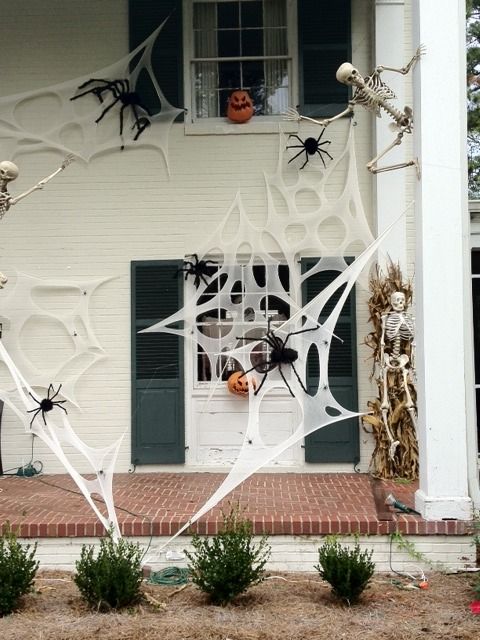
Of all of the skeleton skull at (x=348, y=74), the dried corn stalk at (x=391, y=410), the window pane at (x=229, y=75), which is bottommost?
the dried corn stalk at (x=391, y=410)

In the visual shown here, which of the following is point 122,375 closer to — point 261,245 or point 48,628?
point 261,245

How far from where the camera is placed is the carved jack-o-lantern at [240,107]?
7848 millimetres

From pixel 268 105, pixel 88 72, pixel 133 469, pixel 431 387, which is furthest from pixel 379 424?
pixel 88 72

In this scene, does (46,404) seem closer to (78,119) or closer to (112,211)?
(112,211)

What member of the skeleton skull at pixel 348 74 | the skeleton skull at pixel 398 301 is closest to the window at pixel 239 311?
the skeleton skull at pixel 398 301

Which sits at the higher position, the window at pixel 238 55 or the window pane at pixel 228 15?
the window pane at pixel 228 15

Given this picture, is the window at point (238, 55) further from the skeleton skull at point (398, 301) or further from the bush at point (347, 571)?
the bush at point (347, 571)

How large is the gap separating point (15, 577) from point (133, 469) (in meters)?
3.18

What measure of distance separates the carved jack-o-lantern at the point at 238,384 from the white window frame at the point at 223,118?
108 inches

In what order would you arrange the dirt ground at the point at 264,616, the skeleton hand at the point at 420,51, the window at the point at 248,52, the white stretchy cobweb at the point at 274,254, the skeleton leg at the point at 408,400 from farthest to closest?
the window at the point at 248,52
the white stretchy cobweb at the point at 274,254
the skeleton leg at the point at 408,400
the skeleton hand at the point at 420,51
the dirt ground at the point at 264,616

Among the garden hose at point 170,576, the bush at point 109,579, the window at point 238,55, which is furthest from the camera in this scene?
the window at point 238,55

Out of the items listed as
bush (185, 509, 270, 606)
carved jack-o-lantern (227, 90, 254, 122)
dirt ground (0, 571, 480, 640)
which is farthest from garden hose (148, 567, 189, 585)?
carved jack-o-lantern (227, 90, 254, 122)

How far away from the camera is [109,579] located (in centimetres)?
447

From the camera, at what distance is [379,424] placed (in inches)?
286
